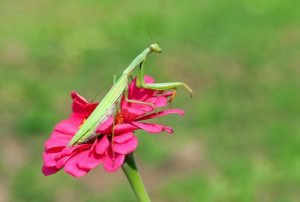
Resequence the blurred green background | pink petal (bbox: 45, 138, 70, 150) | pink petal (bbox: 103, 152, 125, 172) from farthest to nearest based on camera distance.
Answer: the blurred green background < pink petal (bbox: 45, 138, 70, 150) < pink petal (bbox: 103, 152, 125, 172)

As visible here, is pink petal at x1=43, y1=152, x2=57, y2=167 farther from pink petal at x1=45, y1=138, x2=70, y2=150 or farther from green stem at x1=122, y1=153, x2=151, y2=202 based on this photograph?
green stem at x1=122, y1=153, x2=151, y2=202

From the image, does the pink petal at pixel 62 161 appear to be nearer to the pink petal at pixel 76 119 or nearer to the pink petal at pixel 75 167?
the pink petal at pixel 75 167

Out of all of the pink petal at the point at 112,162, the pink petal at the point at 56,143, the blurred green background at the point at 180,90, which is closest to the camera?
the pink petal at the point at 112,162

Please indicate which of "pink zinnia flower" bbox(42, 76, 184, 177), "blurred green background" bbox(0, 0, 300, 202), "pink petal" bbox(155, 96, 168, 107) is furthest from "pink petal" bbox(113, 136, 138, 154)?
"blurred green background" bbox(0, 0, 300, 202)

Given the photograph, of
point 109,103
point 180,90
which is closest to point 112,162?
point 109,103

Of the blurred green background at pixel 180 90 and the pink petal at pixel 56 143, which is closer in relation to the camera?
the pink petal at pixel 56 143

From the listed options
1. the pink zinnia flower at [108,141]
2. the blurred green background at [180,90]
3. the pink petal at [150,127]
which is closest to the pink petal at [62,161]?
the pink zinnia flower at [108,141]

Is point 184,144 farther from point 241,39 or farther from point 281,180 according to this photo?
point 241,39

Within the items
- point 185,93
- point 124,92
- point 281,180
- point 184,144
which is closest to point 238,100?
point 185,93
